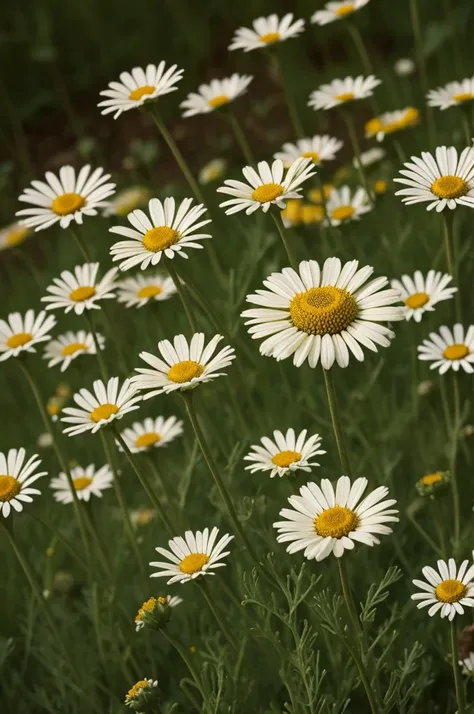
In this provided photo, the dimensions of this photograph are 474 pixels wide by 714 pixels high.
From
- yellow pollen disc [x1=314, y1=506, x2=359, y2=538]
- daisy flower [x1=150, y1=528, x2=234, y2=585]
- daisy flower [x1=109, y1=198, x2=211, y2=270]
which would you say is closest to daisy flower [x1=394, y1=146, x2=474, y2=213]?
daisy flower [x1=109, y1=198, x2=211, y2=270]

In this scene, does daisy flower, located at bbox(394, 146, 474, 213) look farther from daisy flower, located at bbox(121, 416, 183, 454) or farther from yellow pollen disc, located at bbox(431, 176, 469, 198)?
daisy flower, located at bbox(121, 416, 183, 454)

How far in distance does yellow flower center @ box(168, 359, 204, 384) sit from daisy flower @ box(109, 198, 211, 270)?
0.75ft

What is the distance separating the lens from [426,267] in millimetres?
3541

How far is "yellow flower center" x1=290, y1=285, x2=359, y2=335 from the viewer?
1832 millimetres

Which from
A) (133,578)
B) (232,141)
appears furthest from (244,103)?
(133,578)

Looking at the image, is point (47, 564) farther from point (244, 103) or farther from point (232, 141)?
point (244, 103)

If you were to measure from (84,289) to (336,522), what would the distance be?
112 cm

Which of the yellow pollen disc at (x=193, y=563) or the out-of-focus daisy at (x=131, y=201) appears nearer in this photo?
the yellow pollen disc at (x=193, y=563)

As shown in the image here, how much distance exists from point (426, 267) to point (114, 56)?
3.91 meters

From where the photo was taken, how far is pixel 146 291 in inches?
117

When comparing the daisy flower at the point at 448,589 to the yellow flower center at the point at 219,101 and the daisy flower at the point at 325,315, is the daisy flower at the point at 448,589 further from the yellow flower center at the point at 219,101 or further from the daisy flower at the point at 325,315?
the yellow flower center at the point at 219,101

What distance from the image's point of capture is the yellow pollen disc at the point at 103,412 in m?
2.21

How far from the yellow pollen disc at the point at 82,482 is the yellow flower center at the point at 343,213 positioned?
1.20 metres

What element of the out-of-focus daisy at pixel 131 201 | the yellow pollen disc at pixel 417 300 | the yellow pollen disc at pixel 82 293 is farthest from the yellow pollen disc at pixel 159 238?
the out-of-focus daisy at pixel 131 201
